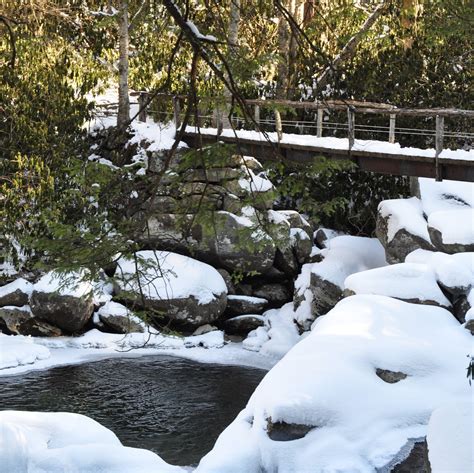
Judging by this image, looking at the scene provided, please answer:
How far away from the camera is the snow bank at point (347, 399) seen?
7.19 m

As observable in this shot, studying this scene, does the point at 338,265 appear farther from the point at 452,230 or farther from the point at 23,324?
the point at 23,324

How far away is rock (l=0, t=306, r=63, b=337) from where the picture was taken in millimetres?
15383

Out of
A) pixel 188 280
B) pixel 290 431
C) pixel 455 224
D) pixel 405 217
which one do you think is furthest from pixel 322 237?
pixel 290 431

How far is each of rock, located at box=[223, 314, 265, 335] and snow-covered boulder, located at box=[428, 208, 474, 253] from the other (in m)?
4.08

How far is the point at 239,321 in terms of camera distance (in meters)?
16.1

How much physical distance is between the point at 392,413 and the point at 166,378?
612cm

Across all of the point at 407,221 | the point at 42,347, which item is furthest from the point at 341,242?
the point at 42,347

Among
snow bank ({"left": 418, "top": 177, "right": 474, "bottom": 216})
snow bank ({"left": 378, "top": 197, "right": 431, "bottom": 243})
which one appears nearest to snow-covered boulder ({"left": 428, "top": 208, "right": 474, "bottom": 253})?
snow bank ({"left": 378, "top": 197, "right": 431, "bottom": 243})

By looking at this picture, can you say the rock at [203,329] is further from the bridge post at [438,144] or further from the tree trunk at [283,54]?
the tree trunk at [283,54]

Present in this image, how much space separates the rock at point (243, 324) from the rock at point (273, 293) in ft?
3.00

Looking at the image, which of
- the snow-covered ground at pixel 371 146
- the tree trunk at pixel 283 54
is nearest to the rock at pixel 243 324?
the snow-covered ground at pixel 371 146

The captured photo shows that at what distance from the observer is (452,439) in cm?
424

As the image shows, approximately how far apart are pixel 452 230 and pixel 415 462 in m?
7.22

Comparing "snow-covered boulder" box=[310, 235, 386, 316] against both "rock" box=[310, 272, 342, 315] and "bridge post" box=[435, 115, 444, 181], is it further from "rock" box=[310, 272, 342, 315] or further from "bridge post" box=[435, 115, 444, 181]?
"bridge post" box=[435, 115, 444, 181]
